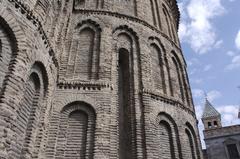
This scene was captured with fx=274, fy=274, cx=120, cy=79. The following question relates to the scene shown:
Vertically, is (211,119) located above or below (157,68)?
above

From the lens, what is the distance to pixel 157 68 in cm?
1112

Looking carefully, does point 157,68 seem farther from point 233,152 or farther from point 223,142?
point 233,152

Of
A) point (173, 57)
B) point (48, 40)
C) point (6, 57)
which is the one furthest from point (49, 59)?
point (173, 57)

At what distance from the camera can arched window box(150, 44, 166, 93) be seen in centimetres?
1059

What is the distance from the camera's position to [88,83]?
9102 millimetres

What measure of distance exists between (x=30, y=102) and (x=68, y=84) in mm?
1879

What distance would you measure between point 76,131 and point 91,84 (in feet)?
5.36

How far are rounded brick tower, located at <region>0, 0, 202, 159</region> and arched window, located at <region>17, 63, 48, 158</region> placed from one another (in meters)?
0.03

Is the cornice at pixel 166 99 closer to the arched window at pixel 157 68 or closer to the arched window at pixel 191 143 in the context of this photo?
the arched window at pixel 157 68

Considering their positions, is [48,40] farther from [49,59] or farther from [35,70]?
[35,70]

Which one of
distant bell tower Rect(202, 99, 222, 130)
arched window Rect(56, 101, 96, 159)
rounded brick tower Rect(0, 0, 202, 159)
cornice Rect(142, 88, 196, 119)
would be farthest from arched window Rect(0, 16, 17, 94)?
distant bell tower Rect(202, 99, 222, 130)

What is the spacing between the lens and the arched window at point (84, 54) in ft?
31.4

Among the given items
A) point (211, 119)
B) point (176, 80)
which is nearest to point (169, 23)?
point (176, 80)

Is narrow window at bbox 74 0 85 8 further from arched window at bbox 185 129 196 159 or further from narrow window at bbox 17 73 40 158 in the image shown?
arched window at bbox 185 129 196 159
